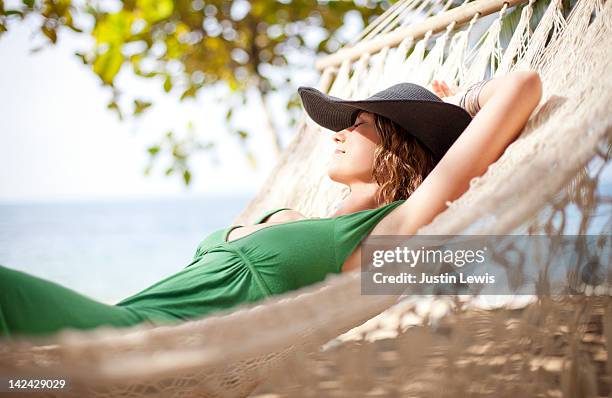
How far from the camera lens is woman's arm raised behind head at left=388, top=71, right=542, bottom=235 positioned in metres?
1.12

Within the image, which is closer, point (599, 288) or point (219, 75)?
point (599, 288)

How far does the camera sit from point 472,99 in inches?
50.7

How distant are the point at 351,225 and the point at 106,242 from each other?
10.6 meters

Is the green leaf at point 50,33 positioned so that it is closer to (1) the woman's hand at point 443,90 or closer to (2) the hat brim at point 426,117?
(2) the hat brim at point 426,117

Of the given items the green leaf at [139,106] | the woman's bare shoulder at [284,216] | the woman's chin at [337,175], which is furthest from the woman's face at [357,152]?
the green leaf at [139,106]

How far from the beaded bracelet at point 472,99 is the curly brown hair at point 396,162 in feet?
0.43

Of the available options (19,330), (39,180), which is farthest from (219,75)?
(39,180)

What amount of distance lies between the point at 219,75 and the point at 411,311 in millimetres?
2699

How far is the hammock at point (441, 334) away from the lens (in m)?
0.77

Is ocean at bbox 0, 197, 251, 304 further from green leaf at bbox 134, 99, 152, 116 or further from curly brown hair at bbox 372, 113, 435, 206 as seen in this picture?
curly brown hair at bbox 372, 113, 435, 206

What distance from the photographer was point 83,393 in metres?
0.85

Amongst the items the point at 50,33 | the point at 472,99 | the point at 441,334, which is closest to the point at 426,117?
the point at 472,99

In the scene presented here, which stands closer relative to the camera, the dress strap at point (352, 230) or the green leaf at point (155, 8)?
the dress strap at point (352, 230)

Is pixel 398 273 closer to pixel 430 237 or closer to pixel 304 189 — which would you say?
pixel 430 237
